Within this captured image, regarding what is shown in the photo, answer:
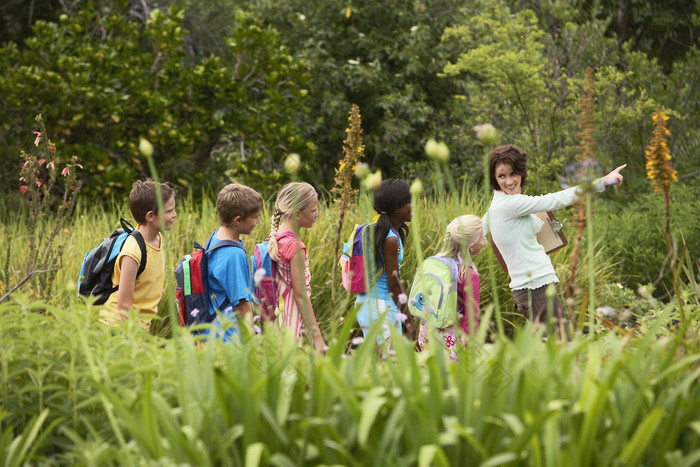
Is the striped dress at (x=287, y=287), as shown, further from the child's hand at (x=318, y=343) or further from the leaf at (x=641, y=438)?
the leaf at (x=641, y=438)

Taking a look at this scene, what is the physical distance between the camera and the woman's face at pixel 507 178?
4.50 m

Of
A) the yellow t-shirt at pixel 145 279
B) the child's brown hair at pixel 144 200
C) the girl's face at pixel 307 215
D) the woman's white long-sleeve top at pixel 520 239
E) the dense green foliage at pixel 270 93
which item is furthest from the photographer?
the dense green foliage at pixel 270 93

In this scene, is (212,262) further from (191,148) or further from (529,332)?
(191,148)

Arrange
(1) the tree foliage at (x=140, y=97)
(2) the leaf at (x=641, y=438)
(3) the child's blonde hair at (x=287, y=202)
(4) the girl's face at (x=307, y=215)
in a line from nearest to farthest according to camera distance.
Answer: (2) the leaf at (x=641, y=438)
(3) the child's blonde hair at (x=287, y=202)
(4) the girl's face at (x=307, y=215)
(1) the tree foliage at (x=140, y=97)

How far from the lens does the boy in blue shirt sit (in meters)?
3.85

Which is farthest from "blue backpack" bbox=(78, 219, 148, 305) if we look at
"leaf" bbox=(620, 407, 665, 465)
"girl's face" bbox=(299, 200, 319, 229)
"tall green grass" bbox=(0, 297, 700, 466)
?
"leaf" bbox=(620, 407, 665, 465)

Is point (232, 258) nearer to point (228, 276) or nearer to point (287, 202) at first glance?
point (228, 276)

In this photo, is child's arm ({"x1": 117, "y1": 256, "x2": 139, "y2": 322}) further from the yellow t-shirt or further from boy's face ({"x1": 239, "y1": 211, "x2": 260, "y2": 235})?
boy's face ({"x1": 239, "y1": 211, "x2": 260, "y2": 235})

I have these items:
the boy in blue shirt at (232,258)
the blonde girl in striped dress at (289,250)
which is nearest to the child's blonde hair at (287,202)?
the blonde girl in striped dress at (289,250)

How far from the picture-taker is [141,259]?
3.80 m

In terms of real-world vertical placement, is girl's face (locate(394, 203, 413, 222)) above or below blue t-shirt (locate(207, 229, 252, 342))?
above

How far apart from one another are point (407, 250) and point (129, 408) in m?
4.24

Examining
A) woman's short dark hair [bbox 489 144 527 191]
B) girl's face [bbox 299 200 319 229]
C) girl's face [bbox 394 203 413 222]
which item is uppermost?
woman's short dark hair [bbox 489 144 527 191]

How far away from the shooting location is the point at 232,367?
6.64ft
